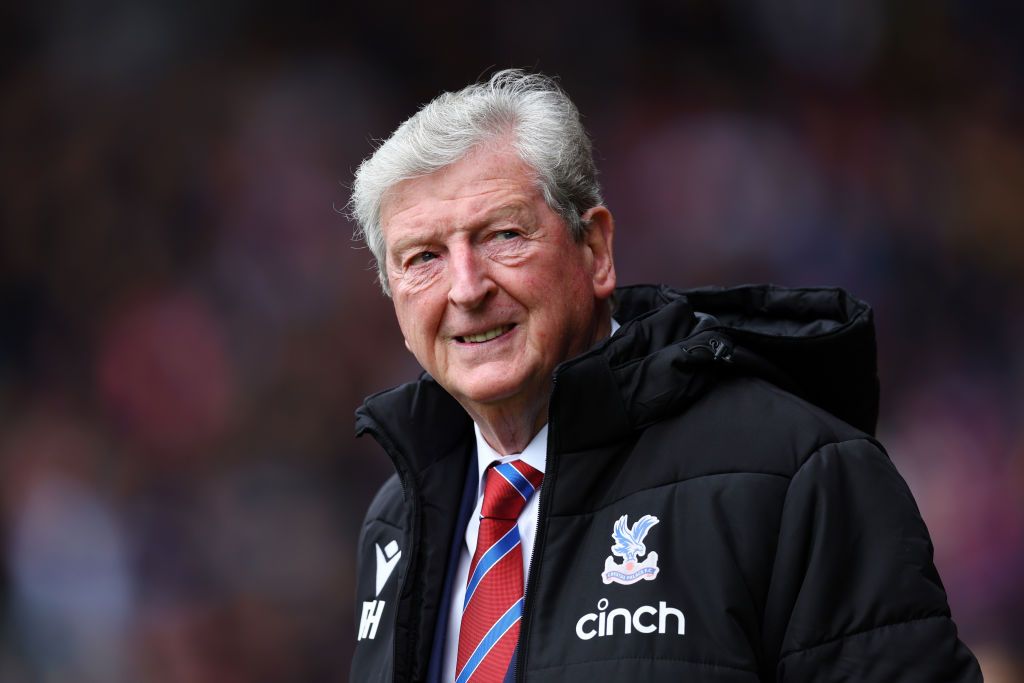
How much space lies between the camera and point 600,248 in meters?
1.86

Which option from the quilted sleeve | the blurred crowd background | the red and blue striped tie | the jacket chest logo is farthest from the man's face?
the blurred crowd background

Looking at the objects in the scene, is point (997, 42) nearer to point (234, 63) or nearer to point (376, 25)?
point (376, 25)

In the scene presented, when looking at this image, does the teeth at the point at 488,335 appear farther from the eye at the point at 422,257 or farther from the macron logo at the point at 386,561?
the macron logo at the point at 386,561

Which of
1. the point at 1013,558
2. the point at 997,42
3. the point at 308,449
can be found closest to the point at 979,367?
the point at 1013,558

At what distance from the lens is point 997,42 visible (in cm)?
504

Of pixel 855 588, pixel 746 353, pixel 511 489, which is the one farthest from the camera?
pixel 511 489

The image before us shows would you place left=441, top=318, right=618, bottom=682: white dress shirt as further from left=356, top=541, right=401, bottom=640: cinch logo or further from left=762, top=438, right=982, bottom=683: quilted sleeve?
left=762, top=438, right=982, bottom=683: quilted sleeve

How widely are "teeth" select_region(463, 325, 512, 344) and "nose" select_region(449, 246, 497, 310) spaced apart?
0.05 metres

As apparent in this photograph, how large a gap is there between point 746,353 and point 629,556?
0.35m

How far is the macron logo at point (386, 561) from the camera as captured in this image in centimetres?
197

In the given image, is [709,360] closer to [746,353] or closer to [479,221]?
[746,353]

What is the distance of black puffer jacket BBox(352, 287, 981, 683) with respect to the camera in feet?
4.63

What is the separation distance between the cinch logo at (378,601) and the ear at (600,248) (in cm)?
57

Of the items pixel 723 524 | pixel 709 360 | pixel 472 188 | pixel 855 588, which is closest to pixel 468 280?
pixel 472 188
